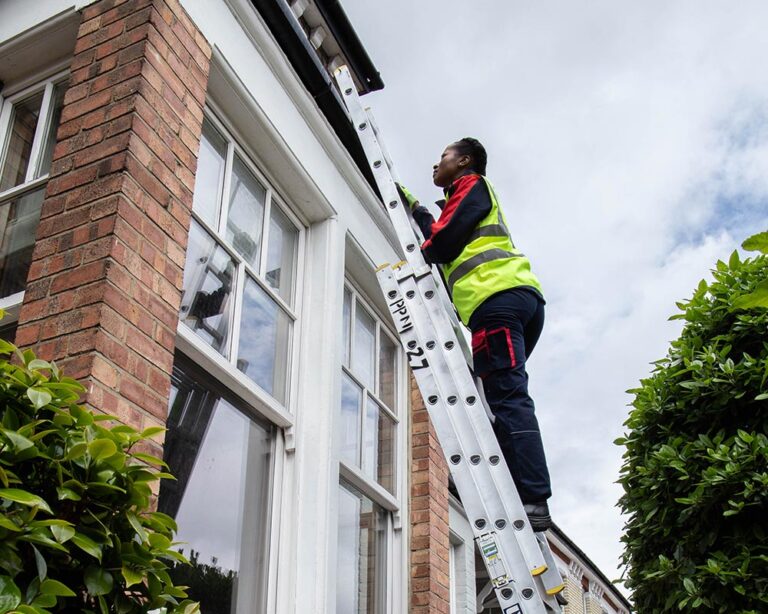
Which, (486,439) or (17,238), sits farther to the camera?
(17,238)

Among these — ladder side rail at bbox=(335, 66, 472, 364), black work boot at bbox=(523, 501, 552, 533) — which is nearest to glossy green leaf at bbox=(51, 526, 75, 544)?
black work boot at bbox=(523, 501, 552, 533)

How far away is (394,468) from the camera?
21.2 feet

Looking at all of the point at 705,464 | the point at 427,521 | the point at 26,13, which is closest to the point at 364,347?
the point at 427,521

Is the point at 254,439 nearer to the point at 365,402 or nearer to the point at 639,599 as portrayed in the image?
the point at 365,402

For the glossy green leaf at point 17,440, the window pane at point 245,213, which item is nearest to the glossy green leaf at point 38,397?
the glossy green leaf at point 17,440

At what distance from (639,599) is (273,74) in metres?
3.75

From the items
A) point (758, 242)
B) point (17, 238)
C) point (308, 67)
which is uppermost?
point (308, 67)

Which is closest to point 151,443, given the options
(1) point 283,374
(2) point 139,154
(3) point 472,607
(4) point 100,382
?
(4) point 100,382

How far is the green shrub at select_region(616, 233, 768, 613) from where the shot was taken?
472 cm

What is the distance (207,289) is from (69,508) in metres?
2.37

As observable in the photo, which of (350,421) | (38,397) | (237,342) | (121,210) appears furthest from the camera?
(350,421)

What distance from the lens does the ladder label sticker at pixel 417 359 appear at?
4070mm

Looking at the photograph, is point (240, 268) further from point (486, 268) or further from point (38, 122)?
point (486, 268)

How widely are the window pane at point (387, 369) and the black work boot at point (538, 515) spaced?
2974mm
